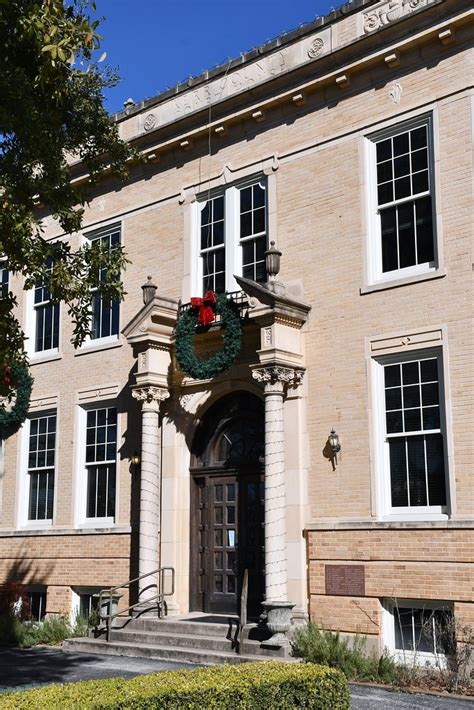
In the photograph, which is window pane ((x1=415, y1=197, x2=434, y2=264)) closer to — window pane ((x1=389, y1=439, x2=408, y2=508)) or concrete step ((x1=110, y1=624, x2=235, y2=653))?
window pane ((x1=389, y1=439, x2=408, y2=508))

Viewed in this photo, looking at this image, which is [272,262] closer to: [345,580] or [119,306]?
[119,306]

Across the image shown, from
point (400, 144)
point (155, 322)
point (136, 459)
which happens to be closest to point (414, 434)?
point (400, 144)

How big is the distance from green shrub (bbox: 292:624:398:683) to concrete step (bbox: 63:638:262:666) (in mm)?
719

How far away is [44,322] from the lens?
21.0 meters

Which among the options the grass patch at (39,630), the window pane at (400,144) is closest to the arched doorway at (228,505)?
the grass patch at (39,630)

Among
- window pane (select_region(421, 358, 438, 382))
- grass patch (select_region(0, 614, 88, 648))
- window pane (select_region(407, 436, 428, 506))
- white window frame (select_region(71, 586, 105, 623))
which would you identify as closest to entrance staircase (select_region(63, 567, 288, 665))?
grass patch (select_region(0, 614, 88, 648))

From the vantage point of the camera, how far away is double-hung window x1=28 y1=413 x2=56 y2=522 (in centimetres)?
1975

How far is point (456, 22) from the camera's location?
44.5ft

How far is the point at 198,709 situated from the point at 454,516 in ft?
20.5

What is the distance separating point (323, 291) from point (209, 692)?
8.59 metres

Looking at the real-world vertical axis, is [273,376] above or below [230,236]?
below

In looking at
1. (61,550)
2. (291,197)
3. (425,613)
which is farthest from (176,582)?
(291,197)

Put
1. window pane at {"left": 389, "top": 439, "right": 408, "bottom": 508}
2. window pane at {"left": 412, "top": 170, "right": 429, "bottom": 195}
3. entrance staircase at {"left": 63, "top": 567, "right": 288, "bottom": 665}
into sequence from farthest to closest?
window pane at {"left": 412, "top": 170, "right": 429, "bottom": 195} → window pane at {"left": 389, "top": 439, "right": 408, "bottom": 508} → entrance staircase at {"left": 63, "top": 567, "right": 288, "bottom": 665}

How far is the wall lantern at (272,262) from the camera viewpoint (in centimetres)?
1494
